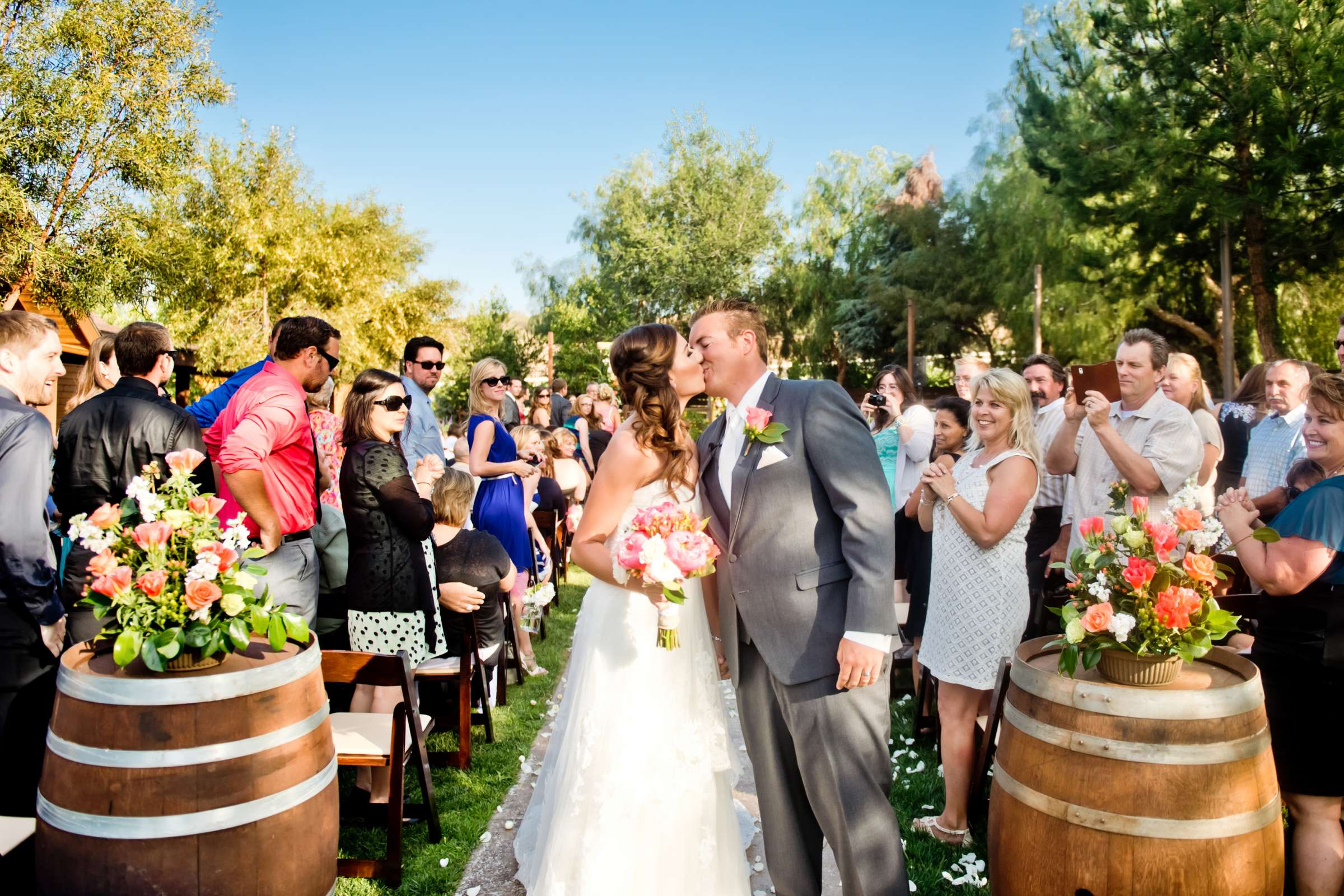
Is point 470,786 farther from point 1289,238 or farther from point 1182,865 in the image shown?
point 1289,238

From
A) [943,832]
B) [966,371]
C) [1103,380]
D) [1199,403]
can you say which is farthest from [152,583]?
[1199,403]

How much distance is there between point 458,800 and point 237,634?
2.56 metres

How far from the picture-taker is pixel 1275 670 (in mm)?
3066

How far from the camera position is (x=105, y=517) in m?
2.50

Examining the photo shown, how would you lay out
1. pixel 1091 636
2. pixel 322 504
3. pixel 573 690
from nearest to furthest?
1. pixel 1091 636
2. pixel 573 690
3. pixel 322 504

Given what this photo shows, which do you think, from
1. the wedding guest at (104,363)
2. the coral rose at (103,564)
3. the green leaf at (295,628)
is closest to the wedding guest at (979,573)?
the green leaf at (295,628)

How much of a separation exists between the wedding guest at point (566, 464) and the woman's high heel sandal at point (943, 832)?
223 inches

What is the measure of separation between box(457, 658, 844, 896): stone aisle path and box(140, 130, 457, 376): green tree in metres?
22.7

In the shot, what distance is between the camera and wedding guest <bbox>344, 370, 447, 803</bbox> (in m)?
4.34

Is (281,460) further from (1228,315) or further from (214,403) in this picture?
(1228,315)

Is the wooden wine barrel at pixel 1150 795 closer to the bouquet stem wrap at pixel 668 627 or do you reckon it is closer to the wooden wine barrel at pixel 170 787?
the bouquet stem wrap at pixel 668 627

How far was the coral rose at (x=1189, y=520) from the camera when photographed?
2.62 m

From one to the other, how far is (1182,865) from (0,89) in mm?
20824

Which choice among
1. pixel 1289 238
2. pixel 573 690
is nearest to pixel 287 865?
pixel 573 690
